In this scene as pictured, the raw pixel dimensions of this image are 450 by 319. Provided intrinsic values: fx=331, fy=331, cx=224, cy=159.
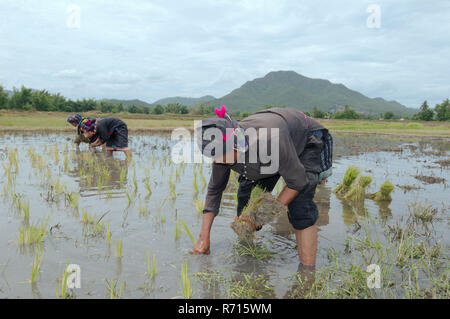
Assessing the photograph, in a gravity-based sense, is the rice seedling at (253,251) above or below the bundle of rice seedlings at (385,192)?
below

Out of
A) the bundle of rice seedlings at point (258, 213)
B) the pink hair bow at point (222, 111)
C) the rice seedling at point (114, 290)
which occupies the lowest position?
the rice seedling at point (114, 290)

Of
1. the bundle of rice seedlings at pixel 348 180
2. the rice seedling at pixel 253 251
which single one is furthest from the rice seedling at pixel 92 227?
the bundle of rice seedlings at pixel 348 180

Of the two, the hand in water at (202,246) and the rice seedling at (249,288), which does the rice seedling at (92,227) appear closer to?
the hand in water at (202,246)

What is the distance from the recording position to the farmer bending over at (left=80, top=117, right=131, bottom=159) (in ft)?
23.8

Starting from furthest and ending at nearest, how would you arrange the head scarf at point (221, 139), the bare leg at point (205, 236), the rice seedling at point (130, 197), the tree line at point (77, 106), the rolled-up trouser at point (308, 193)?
the tree line at point (77, 106), the rice seedling at point (130, 197), the bare leg at point (205, 236), the rolled-up trouser at point (308, 193), the head scarf at point (221, 139)

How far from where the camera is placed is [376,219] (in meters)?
3.89

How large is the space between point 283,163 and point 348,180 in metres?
3.32

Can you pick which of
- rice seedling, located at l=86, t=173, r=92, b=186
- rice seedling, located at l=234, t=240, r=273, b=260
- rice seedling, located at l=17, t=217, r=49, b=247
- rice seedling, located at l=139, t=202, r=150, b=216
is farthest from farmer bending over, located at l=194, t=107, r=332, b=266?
rice seedling, located at l=86, t=173, r=92, b=186

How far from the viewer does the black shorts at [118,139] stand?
7.47 meters

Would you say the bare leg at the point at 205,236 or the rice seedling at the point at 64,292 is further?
the bare leg at the point at 205,236

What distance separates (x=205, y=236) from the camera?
2738mm

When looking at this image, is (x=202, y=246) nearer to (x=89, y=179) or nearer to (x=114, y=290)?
(x=114, y=290)

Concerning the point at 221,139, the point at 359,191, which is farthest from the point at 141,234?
the point at 359,191
